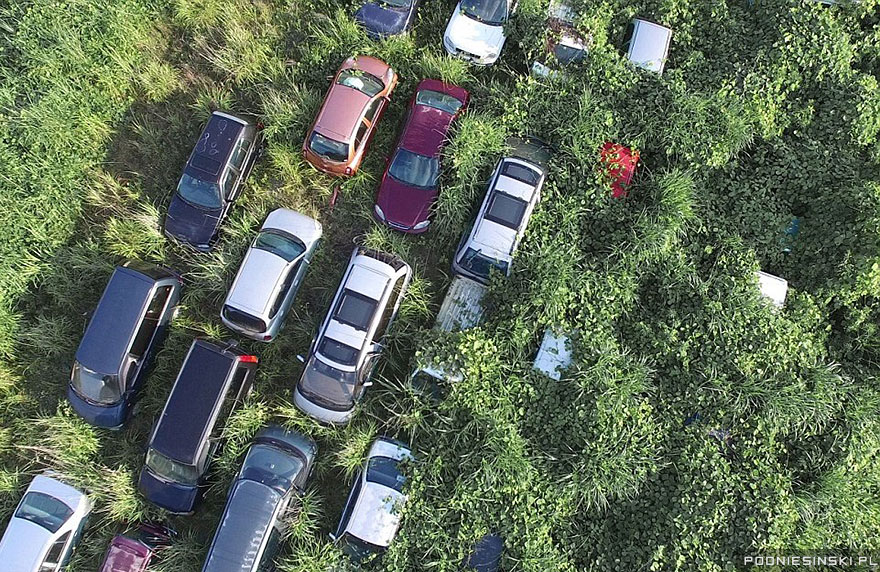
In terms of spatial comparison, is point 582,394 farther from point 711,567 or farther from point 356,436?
point 356,436

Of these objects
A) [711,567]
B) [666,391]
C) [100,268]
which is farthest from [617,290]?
[100,268]

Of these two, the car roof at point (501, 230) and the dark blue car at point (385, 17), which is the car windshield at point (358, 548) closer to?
the car roof at point (501, 230)

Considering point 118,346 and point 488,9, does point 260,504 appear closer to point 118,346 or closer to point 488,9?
point 118,346

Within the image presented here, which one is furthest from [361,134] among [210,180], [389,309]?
[389,309]

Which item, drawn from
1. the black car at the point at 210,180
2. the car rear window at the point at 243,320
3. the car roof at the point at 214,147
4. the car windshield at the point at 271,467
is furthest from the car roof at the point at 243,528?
the car roof at the point at 214,147

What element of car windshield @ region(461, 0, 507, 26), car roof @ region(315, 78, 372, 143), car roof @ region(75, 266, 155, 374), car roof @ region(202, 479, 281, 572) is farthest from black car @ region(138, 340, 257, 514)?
car windshield @ region(461, 0, 507, 26)

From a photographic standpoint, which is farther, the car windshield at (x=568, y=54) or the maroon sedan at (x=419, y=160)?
the car windshield at (x=568, y=54)
